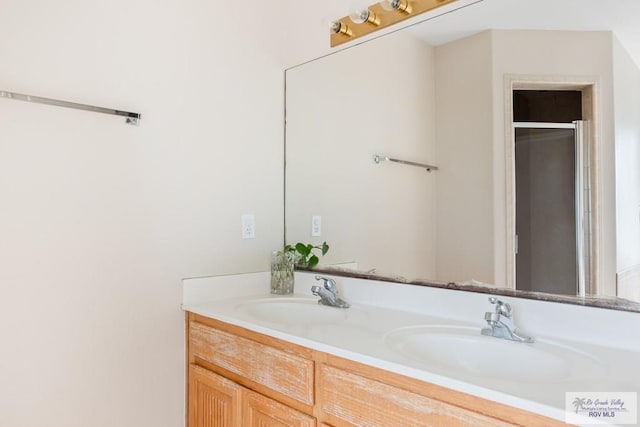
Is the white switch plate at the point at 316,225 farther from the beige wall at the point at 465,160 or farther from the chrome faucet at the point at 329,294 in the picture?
the beige wall at the point at 465,160

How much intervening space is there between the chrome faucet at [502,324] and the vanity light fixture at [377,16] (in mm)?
1020

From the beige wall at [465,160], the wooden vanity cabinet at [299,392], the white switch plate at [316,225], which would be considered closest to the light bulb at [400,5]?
the beige wall at [465,160]

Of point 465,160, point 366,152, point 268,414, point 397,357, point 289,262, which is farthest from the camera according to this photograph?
point 289,262

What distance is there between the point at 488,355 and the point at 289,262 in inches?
39.5

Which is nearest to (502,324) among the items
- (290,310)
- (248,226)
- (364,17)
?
(290,310)

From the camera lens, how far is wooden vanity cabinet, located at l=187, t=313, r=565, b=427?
0.95m

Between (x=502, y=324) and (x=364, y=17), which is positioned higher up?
(x=364, y=17)

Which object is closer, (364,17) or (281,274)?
(364,17)

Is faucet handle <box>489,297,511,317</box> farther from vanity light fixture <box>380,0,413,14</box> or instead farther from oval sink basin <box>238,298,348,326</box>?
vanity light fixture <box>380,0,413,14</box>

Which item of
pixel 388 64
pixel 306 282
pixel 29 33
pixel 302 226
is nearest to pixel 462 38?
pixel 388 64

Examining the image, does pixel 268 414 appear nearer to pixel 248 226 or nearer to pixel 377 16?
pixel 248 226

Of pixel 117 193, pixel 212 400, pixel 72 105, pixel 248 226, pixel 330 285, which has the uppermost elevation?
pixel 72 105

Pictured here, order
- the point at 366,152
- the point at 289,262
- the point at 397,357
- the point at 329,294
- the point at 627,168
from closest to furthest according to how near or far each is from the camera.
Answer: the point at 397,357
the point at 627,168
the point at 329,294
the point at 366,152
the point at 289,262

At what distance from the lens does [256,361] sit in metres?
1.42
